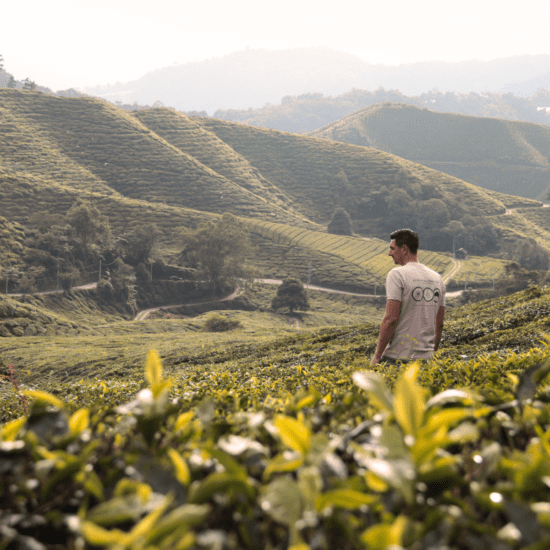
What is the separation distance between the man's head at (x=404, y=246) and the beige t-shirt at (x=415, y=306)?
0.12 metres

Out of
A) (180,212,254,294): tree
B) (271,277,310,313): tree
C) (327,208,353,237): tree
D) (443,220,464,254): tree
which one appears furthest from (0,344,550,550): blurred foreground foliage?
(443,220,464,254): tree

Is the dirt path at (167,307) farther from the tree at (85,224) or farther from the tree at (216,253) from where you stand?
the tree at (85,224)

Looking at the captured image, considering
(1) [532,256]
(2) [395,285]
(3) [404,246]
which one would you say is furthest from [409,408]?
(1) [532,256]

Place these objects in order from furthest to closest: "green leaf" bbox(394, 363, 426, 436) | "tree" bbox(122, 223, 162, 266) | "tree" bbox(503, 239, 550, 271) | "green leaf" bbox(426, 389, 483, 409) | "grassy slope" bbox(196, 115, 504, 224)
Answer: "grassy slope" bbox(196, 115, 504, 224) < "tree" bbox(503, 239, 550, 271) < "tree" bbox(122, 223, 162, 266) < "green leaf" bbox(426, 389, 483, 409) < "green leaf" bbox(394, 363, 426, 436)

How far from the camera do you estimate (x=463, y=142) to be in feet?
532

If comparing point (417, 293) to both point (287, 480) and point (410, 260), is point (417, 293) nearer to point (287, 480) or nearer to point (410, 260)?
point (410, 260)

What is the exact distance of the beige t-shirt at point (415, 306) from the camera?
5020mm

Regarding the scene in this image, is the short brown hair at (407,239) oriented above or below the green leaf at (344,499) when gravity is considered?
above

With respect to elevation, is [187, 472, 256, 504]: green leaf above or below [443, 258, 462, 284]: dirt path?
above

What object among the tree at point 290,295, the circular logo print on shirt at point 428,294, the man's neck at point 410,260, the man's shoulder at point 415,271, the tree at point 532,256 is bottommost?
the tree at point 290,295

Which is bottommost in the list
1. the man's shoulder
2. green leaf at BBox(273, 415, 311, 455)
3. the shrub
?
the shrub

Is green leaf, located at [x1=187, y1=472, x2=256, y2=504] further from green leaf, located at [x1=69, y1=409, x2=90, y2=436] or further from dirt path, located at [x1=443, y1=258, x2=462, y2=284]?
dirt path, located at [x1=443, y1=258, x2=462, y2=284]

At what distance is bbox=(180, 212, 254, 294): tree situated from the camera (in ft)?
188

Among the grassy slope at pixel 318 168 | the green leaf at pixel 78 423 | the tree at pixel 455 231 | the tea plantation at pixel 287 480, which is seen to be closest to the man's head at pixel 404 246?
the tea plantation at pixel 287 480
